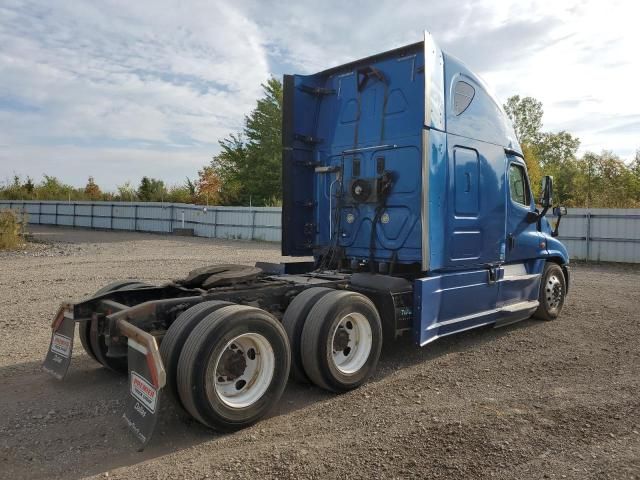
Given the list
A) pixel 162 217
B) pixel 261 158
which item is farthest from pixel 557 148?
pixel 162 217

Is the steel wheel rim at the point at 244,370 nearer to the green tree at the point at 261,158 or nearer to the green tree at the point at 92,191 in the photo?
the green tree at the point at 261,158

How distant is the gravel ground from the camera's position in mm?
3332

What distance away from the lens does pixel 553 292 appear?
793cm

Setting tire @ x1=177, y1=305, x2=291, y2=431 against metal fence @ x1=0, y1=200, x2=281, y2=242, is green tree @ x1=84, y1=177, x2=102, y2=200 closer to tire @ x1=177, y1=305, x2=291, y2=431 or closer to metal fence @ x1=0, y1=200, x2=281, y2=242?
metal fence @ x1=0, y1=200, x2=281, y2=242

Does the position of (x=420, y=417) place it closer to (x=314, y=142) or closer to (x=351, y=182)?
(x=351, y=182)

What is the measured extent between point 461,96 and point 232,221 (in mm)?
21961

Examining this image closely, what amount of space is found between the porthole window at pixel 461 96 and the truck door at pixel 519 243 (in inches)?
46.9

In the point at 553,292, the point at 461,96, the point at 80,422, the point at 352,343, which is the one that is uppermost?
the point at 461,96

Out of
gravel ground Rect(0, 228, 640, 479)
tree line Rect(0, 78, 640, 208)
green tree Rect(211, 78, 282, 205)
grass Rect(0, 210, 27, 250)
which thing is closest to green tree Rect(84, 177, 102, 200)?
tree line Rect(0, 78, 640, 208)

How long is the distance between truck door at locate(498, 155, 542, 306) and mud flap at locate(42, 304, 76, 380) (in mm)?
5217

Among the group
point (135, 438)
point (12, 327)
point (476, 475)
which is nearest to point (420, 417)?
point (476, 475)

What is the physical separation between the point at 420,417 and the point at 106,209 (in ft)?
114

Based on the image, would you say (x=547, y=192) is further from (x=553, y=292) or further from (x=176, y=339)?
(x=176, y=339)

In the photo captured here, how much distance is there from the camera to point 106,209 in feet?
114
